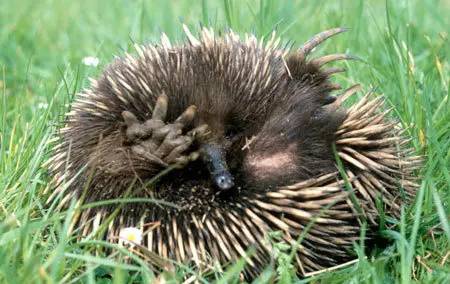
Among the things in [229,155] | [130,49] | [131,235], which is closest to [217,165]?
[229,155]

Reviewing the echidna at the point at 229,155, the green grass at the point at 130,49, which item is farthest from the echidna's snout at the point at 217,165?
the green grass at the point at 130,49

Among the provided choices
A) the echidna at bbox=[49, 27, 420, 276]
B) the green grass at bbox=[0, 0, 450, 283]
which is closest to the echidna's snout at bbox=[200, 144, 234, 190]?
the echidna at bbox=[49, 27, 420, 276]

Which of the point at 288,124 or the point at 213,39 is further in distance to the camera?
the point at 213,39

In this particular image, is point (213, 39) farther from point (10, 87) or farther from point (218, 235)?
point (10, 87)

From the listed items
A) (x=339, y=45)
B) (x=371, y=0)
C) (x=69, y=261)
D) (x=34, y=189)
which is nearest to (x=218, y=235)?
(x=69, y=261)

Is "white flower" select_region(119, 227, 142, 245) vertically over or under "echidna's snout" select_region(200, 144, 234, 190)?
under

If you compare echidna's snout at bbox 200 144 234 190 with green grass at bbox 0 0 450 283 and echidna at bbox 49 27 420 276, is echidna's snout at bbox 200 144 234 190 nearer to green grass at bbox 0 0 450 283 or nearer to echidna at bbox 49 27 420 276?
echidna at bbox 49 27 420 276

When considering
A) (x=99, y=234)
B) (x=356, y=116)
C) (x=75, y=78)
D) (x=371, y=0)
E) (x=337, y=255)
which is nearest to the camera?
(x=99, y=234)

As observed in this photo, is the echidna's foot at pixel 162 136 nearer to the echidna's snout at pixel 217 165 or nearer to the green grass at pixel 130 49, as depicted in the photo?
the echidna's snout at pixel 217 165
